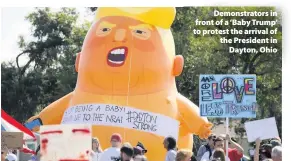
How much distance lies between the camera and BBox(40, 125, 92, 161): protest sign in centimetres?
812

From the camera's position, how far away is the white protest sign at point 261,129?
911cm

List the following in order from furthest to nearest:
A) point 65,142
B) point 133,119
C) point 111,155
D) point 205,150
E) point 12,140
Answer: point 133,119
point 12,140
point 205,150
point 111,155
point 65,142

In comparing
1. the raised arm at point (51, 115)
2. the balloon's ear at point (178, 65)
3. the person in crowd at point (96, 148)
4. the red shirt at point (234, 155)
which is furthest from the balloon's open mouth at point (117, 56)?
the red shirt at point (234, 155)

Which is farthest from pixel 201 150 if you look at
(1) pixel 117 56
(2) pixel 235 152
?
(1) pixel 117 56

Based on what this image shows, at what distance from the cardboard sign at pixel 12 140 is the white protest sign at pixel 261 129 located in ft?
9.67

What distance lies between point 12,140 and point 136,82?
1.82m

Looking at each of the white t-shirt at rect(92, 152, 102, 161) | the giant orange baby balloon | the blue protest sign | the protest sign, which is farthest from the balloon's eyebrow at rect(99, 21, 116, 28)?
the protest sign

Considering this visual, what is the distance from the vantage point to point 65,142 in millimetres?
8172

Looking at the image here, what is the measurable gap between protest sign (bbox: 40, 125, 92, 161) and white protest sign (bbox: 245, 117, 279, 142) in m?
2.10

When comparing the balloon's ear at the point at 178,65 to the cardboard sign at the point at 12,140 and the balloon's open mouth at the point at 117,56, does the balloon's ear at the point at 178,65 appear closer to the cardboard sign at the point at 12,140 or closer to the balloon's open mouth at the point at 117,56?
the balloon's open mouth at the point at 117,56

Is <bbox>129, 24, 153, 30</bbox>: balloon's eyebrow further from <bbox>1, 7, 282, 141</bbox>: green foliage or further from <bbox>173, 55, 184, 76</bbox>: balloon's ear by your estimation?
<bbox>173, 55, 184, 76</bbox>: balloon's ear

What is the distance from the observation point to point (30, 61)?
10.6 meters

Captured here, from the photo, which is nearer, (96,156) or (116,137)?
(116,137)

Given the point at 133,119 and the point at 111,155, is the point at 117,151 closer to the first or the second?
the point at 111,155
